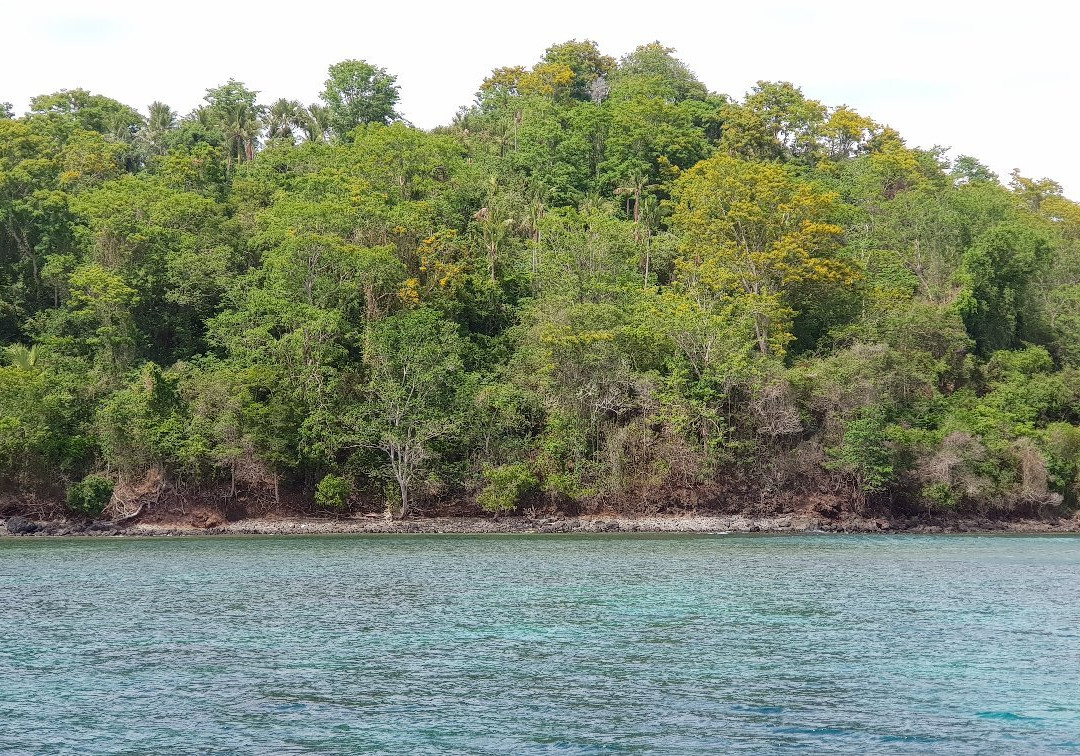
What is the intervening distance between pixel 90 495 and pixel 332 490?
12.7m

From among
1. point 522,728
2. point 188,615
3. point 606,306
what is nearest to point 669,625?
point 522,728

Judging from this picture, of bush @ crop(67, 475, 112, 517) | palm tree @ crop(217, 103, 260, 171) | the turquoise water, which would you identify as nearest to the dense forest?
bush @ crop(67, 475, 112, 517)

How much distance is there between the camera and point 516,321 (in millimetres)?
69812

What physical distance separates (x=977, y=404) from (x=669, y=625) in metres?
43.3

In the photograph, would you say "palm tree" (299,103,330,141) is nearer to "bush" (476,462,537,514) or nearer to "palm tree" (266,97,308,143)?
"palm tree" (266,97,308,143)

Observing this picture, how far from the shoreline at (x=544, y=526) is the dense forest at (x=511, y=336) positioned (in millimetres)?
1094

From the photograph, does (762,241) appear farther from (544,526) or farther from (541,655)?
(541,655)

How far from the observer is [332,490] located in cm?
5828

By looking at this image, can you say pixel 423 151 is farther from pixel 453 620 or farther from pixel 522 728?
pixel 522 728

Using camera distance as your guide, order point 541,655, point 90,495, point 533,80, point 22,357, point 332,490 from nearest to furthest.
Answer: point 541,655
point 90,495
point 332,490
point 22,357
point 533,80

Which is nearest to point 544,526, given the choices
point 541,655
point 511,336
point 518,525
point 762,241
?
point 518,525

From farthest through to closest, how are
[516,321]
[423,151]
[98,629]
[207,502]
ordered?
[423,151] → [516,321] → [207,502] → [98,629]

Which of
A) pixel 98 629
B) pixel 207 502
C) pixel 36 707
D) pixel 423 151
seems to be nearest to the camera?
pixel 36 707

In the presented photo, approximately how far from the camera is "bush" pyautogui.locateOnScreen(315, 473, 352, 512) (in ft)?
191
